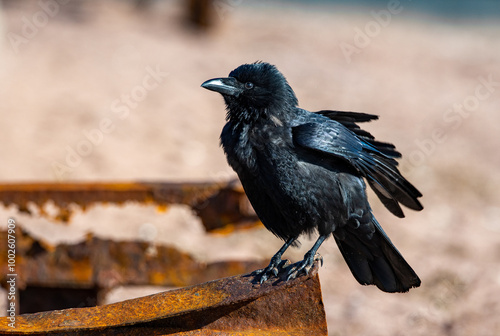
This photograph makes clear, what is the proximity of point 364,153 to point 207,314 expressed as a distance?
48.6 inches

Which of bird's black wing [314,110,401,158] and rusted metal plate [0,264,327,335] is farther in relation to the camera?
bird's black wing [314,110,401,158]

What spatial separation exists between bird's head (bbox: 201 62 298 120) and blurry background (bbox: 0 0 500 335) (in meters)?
1.49

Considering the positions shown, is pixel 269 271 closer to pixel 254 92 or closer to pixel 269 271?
pixel 269 271

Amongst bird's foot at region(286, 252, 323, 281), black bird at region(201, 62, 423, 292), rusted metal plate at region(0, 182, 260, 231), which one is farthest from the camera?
rusted metal plate at region(0, 182, 260, 231)

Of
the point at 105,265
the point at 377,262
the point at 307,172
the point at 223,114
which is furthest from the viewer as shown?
the point at 223,114

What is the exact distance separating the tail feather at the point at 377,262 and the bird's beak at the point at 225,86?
0.94 m

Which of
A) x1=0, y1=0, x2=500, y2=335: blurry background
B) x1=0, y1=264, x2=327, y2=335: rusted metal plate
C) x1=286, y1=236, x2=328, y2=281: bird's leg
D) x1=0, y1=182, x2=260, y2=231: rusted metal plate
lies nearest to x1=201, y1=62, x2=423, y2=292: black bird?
x1=286, y1=236, x2=328, y2=281: bird's leg

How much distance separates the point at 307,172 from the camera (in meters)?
2.95

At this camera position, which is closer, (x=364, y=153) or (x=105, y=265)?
(x=364, y=153)

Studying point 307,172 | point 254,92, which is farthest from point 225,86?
point 307,172

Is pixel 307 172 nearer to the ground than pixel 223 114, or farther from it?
nearer to the ground

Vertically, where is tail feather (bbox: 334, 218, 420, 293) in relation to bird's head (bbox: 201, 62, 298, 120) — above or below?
below

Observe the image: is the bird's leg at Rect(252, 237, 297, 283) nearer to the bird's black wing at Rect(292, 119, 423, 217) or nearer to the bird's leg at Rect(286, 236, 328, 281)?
the bird's leg at Rect(286, 236, 328, 281)

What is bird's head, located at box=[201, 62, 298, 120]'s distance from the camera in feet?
10.1
